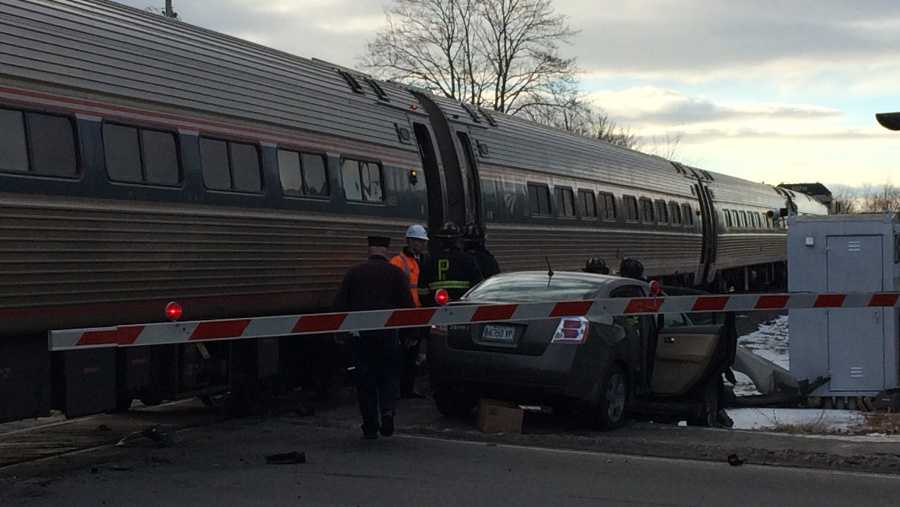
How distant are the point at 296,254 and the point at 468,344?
2.59 metres

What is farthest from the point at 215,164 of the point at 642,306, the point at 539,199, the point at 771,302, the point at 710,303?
the point at 539,199

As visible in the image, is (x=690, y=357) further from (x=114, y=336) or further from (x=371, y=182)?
(x=114, y=336)

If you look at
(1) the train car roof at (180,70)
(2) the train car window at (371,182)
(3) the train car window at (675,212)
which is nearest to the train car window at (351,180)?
(2) the train car window at (371,182)

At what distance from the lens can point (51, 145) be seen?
8562 mm

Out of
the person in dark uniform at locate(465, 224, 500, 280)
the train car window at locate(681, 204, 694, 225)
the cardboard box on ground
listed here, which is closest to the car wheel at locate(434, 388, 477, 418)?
the cardboard box on ground

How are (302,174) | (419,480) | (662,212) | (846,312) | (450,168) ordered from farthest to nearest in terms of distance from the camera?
(662,212), (450,168), (846,312), (302,174), (419,480)

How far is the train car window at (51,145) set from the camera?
8398 millimetres

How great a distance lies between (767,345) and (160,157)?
15677 mm

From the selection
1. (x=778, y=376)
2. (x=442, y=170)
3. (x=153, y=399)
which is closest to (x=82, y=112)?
(x=153, y=399)

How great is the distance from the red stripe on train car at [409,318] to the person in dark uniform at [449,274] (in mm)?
3588

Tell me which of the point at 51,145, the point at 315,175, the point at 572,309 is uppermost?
the point at 51,145

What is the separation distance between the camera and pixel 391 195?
549 inches

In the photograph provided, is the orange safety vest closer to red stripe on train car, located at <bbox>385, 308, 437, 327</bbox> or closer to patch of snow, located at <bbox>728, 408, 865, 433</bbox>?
red stripe on train car, located at <bbox>385, 308, 437, 327</bbox>

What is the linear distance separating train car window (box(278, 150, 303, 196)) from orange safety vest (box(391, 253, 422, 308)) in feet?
4.19
